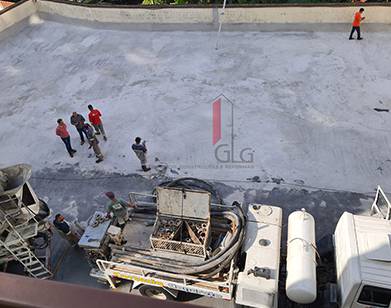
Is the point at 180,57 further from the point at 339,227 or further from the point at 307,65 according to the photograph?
the point at 339,227

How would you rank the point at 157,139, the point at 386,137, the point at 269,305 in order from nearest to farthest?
the point at 269,305 → the point at 386,137 → the point at 157,139

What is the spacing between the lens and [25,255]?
305 inches

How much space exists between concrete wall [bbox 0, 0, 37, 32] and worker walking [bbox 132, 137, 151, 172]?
43.2 ft

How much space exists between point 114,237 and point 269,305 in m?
3.42

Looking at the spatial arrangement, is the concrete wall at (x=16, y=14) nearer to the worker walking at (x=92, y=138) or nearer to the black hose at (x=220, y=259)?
the worker walking at (x=92, y=138)

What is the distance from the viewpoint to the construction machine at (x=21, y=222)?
7.34m

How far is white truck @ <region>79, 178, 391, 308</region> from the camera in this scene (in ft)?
20.6

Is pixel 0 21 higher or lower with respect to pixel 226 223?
higher

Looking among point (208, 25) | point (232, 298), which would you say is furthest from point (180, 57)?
point (232, 298)

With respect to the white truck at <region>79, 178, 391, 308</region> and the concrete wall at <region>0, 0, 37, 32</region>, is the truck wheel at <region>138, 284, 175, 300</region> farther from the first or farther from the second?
the concrete wall at <region>0, 0, 37, 32</region>

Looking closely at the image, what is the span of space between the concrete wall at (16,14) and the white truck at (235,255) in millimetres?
15384

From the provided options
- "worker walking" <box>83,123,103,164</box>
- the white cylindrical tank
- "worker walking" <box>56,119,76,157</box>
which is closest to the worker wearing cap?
"worker walking" <box>83,123,103,164</box>

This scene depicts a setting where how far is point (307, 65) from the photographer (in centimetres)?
1420

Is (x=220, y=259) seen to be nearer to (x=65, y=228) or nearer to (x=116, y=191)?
(x=65, y=228)
